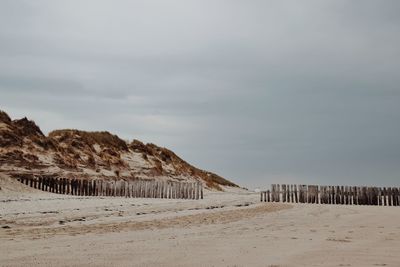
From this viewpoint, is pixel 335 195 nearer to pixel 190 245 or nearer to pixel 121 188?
pixel 121 188

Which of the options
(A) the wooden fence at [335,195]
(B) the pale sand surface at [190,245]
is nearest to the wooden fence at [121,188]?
(A) the wooden fence at [335,195]

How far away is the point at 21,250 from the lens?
743cm

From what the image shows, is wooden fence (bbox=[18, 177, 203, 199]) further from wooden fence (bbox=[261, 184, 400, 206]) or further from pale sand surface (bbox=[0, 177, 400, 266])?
pale sand surface (bbox=[0, 177, 400, 266])

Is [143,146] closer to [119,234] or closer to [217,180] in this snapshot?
[217,180]

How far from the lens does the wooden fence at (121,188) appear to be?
3061 centimetres

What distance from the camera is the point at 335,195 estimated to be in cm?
2727

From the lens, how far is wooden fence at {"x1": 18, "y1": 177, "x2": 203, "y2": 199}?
3061 centimetres

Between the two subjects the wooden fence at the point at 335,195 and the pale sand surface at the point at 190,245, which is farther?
the wooden fence at the point at 335,195

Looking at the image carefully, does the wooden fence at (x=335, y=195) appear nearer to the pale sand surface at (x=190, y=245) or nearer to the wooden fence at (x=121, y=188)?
the wooden fence at (x=121, y=188)

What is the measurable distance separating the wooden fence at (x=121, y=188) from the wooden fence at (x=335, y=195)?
4983mm

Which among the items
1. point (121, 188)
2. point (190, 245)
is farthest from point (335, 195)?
point (190, 245)

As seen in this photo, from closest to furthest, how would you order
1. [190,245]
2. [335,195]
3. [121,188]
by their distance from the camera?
[190,245]
[335,195]
[121,188]

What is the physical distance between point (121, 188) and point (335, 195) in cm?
1315

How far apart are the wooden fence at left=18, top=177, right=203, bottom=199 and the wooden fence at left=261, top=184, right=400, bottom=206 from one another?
4983 mm
